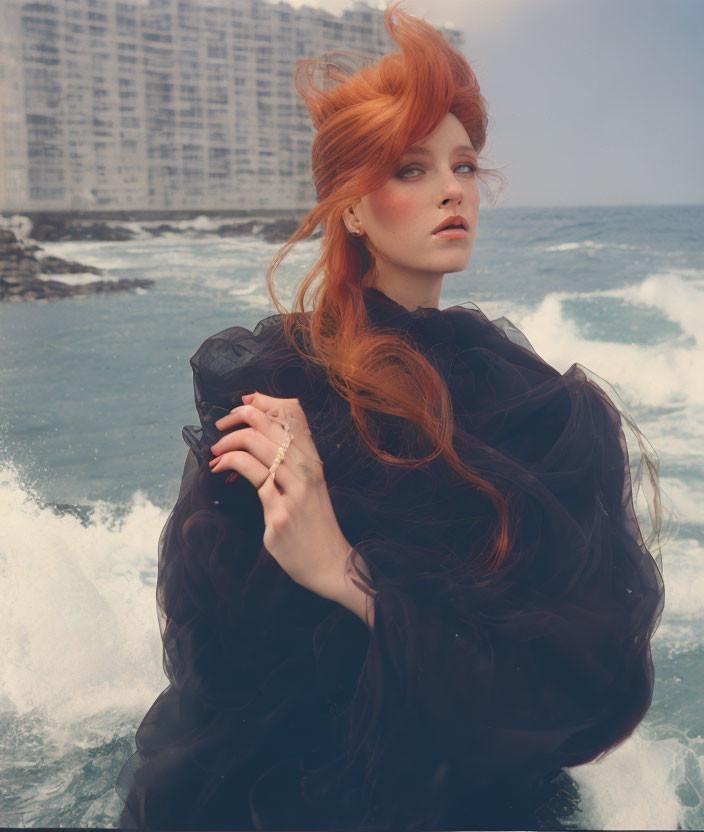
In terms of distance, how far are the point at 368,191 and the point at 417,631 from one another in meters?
0.71

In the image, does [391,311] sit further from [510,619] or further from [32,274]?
[32,274]

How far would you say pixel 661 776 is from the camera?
1444mm

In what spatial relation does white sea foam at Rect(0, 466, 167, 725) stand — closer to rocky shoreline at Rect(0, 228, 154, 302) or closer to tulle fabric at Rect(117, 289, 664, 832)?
tulle fabric at Rect(117, 289, 664, 832)

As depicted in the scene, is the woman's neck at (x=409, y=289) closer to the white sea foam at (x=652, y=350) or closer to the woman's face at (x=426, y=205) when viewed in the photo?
the woman's face at (x=426, y=205)

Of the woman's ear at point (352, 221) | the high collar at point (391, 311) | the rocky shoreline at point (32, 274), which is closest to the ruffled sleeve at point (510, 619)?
the high collar at point (391, 311)

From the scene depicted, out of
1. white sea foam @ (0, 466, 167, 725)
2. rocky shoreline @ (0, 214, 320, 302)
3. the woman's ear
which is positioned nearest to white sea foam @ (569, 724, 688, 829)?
white sea foam @ (0, 466, 167, 725)

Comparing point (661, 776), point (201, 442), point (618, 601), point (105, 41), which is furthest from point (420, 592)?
point (105, 41)

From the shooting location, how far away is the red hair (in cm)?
124

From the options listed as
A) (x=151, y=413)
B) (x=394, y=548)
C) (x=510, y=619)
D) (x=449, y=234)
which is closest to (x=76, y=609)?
(x=151, y=413)

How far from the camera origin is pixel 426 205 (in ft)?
4.17

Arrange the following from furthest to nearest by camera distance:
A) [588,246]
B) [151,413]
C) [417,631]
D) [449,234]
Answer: [588,246]
[151,413]
[449,234]
[417,631]

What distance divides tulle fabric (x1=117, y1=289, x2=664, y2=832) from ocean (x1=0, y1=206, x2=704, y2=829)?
1.11ft

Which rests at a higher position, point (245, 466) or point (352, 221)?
point (352, 221)

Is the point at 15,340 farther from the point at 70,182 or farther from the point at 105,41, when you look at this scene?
the point at 105,41
